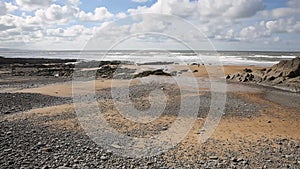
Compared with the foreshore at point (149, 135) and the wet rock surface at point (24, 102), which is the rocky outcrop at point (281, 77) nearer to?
the foreshore at point (149, 135)

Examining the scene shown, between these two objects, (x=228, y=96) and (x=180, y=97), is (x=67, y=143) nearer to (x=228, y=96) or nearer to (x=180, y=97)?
(x=180, y=97)

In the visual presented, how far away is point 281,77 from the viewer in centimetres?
2294

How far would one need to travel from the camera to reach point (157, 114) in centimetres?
1173

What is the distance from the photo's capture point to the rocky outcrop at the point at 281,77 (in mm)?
21616

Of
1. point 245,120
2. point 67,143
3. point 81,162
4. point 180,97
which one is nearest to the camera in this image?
point 81,162

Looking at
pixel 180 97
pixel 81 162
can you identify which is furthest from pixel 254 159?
pixel 180 97

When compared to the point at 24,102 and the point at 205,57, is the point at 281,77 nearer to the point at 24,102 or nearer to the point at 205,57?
the point at 24,102

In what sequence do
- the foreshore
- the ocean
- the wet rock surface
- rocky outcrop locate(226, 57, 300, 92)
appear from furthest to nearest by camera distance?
1. the ocean
2. rocky outcrop locate(226, 57, 300, 92)
3. the wet rock surface
4. the foreshore

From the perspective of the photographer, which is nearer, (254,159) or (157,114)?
(254,159)

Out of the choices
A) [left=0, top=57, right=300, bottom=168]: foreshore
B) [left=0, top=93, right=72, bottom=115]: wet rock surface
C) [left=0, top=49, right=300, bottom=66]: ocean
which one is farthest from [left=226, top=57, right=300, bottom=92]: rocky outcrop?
[left=0, top=49, right=300, bottom=66]: ocean

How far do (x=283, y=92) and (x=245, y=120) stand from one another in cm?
995

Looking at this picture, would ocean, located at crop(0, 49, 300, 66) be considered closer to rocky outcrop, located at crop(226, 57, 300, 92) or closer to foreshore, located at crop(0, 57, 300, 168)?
rocky outcrop, located at crop(226, 57, 300, 92)

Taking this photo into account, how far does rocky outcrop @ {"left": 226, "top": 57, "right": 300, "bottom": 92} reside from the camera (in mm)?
21616

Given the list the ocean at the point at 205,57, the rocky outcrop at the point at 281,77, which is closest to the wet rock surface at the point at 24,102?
the rocky outcrop at the point at 281,77
